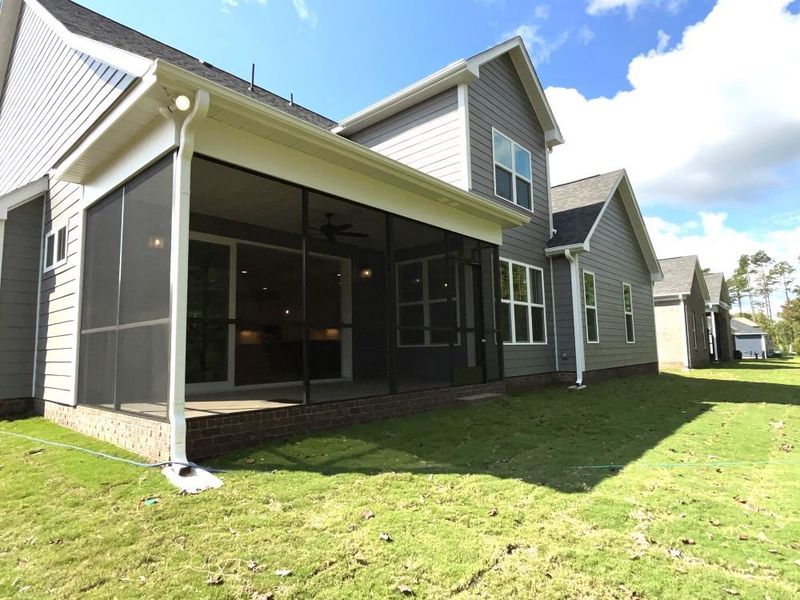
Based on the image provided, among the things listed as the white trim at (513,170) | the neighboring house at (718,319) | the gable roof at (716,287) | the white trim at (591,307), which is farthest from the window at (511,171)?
the gable roof at (716,287)

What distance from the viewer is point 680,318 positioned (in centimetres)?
1841

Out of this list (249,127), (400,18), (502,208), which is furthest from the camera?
(400,18)

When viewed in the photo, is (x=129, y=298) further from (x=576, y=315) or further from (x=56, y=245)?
(x=576, y=315)

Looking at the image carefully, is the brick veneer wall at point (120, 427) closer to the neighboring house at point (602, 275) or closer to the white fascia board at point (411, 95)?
the white fascia board at point (411, 95)

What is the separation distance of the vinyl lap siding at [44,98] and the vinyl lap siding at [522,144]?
20.7 ft

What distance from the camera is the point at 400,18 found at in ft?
40.3

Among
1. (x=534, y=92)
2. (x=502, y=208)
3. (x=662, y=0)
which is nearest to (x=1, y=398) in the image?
(x=502, y=208)

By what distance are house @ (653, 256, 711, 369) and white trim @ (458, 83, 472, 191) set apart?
1360 cm

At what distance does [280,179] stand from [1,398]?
5.98m

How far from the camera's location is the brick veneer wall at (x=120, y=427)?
404cm

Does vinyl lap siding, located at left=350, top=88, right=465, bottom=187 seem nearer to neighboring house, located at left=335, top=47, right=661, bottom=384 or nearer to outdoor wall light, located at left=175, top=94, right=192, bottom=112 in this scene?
neighboring house, located at left=335, top=47, right=661, bottom=384

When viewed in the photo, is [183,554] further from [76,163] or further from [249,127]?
[76,163]

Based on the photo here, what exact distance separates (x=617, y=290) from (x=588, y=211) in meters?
2.84

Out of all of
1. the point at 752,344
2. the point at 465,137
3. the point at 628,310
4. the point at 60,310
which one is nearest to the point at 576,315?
the point at 628,310
